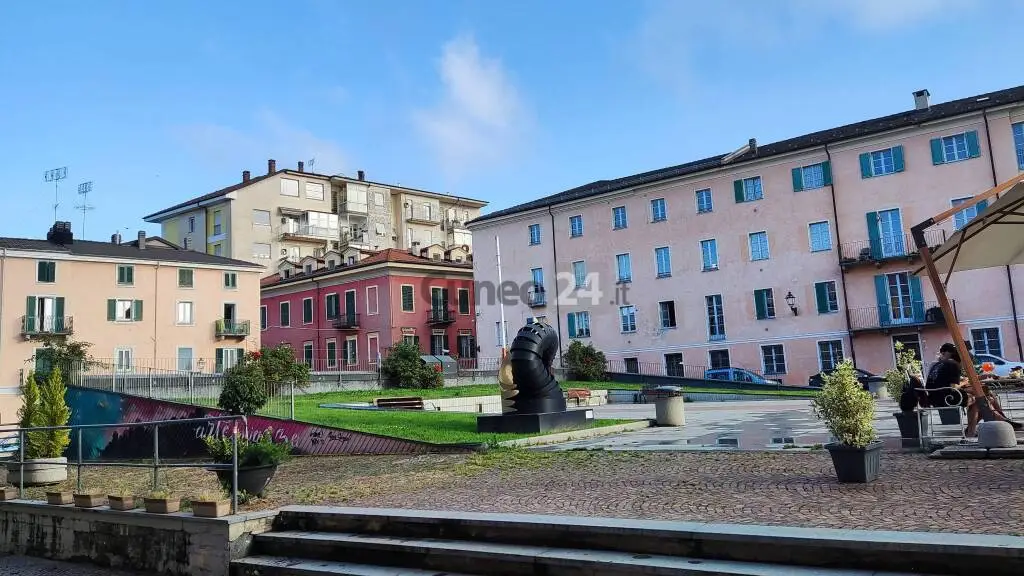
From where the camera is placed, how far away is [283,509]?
800cm

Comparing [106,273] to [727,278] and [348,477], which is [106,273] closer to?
[727,278]

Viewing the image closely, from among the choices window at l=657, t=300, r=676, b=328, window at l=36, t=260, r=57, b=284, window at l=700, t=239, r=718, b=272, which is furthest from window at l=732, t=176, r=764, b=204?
window at l=36, t=260, r=57, b=284

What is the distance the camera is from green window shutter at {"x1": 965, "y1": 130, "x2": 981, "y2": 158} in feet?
105

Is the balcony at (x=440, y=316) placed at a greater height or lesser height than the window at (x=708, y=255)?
lesser

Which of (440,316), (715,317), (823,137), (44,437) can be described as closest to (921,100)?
(823,137)

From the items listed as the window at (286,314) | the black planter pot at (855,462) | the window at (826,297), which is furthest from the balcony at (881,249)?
the window at (286,314)

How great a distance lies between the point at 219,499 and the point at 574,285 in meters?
36.1

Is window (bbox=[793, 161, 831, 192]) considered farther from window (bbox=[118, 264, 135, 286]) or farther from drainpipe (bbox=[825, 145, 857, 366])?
window (bbox=[118, 264, 135, 286])

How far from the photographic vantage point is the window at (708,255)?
1529 inches

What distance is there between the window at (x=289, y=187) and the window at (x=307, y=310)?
34.1ft

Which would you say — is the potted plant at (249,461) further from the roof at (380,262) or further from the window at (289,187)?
the window at (289,187)

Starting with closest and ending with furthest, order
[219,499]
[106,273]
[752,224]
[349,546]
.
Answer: [349,546] < [219,499] < [752,224] < [106,273]

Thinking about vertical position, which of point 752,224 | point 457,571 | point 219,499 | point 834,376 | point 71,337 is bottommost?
point 457,571

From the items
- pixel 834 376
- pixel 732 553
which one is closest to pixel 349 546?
pixel 732 553
